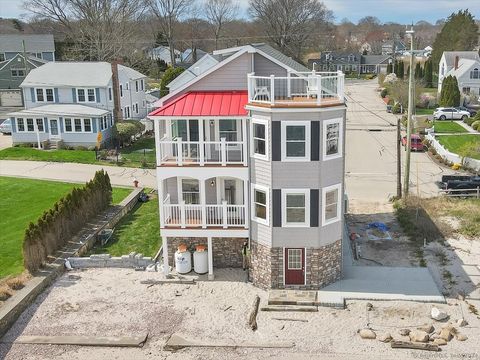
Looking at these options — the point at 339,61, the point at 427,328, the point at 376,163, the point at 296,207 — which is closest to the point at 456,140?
the point at 376,163

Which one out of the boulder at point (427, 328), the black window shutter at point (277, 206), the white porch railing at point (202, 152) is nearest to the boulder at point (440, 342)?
the boulder at point (427, 328)

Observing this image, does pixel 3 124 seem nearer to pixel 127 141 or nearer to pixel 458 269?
pixel 127 141

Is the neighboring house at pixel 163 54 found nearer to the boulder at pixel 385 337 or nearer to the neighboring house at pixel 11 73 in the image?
the neighboring house at pixel 11 73

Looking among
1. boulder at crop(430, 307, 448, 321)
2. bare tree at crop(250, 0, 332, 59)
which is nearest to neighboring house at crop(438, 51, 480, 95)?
bare tree at crop(250, 0, 332, 59)

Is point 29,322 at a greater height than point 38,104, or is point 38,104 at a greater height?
point 38,104

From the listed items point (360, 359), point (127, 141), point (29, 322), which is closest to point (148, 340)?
point (29, 322)

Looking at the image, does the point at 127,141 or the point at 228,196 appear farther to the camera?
the point at 127,141

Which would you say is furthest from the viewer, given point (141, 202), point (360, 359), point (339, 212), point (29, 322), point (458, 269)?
point (141, 202)
